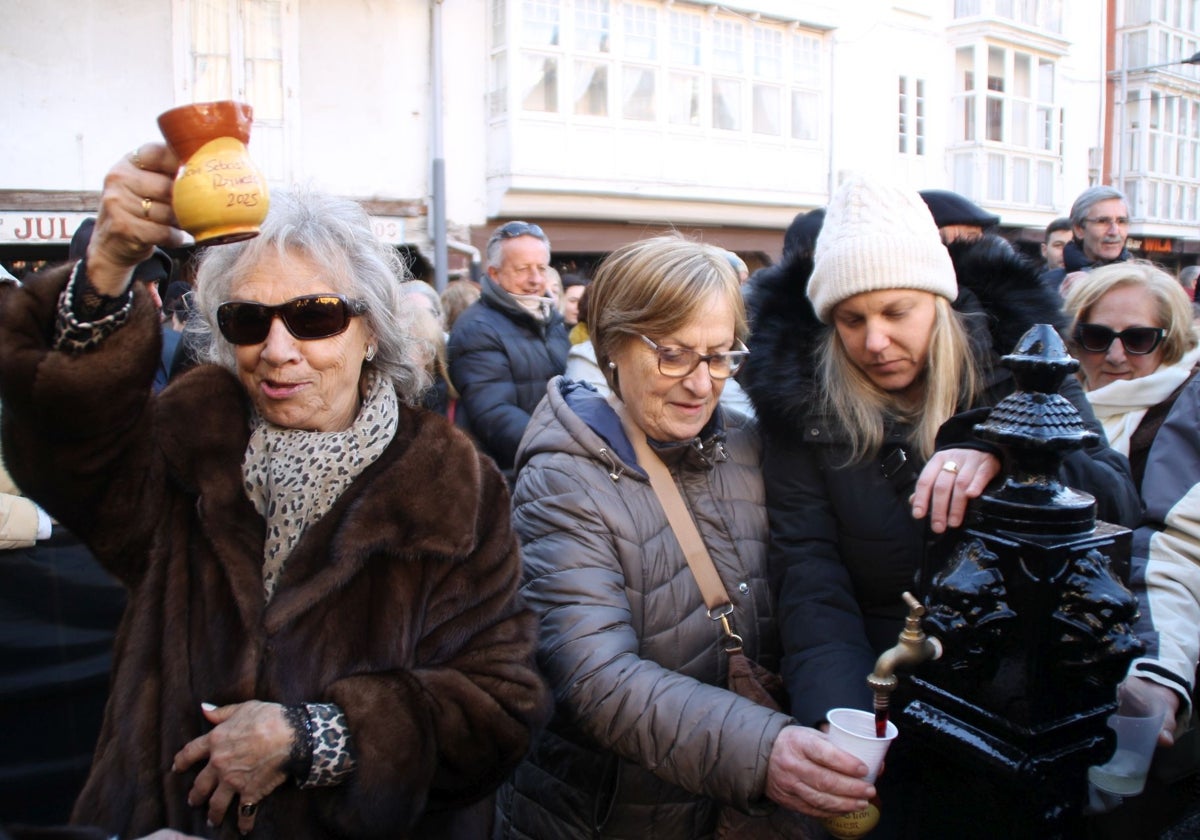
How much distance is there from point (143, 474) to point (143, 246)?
448mm

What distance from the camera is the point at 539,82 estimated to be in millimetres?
12992

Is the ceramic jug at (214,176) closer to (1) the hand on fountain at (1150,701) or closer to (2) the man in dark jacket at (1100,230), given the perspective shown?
(1) the hand on fountain at (1150,701)

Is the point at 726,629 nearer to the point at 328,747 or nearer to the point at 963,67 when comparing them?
the point at 328,747

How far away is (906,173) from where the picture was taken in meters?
17.0

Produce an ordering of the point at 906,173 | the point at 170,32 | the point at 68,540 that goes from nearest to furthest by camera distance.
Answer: the point at 68,540 → the point at 170,32 → the point at 906,173

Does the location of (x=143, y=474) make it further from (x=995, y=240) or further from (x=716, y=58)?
(x=716, y=58)

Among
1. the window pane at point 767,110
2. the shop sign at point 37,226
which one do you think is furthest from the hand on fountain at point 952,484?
the window pane at point 767,110

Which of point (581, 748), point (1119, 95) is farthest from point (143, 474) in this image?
point (1119, 95)

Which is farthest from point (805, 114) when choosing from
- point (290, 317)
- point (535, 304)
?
point (290, 317)

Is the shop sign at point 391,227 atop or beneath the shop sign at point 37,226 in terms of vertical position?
atop

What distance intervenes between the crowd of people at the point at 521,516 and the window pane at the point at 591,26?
12261 millimetres

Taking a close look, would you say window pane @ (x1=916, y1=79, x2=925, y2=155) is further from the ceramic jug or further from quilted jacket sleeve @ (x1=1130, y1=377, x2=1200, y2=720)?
the ceramic jug

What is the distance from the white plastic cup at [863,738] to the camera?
4.92 feet

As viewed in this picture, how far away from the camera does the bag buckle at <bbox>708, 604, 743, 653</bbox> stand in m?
1.92
